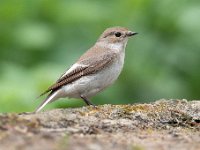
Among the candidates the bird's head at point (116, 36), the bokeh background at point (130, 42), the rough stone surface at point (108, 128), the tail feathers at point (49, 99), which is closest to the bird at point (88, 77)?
the tail feathers at point (49, 99)

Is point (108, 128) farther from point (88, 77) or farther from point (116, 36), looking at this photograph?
point (116, 36)

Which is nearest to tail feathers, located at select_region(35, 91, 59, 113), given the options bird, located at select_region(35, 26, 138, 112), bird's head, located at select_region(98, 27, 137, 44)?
bird, located at select_region(35, 26, 138, 112)

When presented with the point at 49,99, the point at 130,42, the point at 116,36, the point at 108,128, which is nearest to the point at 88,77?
the point at 49,99

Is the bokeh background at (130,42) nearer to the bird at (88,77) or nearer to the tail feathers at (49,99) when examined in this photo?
the bird at (88,77)

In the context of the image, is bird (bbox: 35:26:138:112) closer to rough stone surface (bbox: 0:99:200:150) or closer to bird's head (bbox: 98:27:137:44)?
bird's head (bbox: 98:27:137:44)

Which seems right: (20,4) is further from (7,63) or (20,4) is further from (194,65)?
(194,65)

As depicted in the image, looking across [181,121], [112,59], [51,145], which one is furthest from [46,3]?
[51,145]
